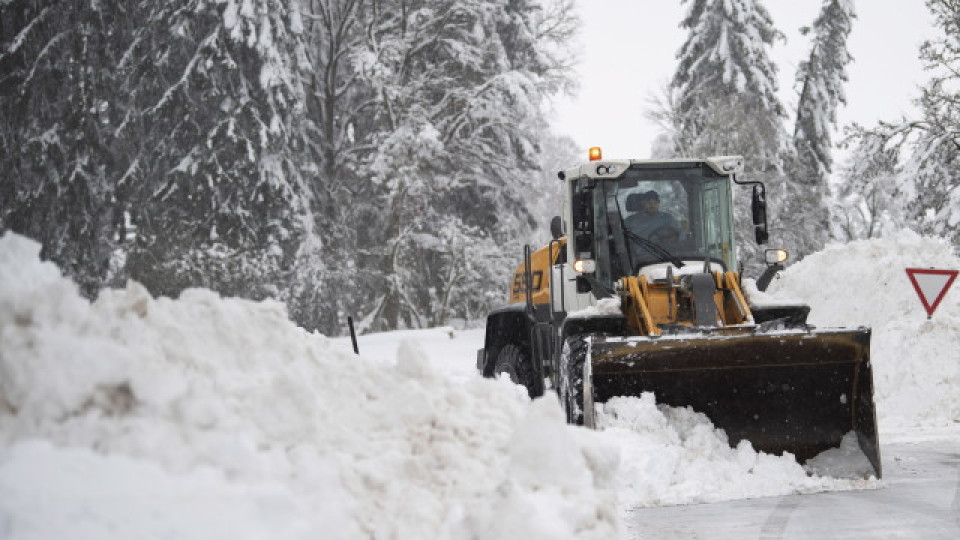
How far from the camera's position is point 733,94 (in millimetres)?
26094

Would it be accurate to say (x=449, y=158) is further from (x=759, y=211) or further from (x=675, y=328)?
(x=675, y=328)

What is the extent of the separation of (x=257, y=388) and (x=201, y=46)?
53.7 feet

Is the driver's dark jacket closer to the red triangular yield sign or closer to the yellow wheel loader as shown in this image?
the yellow wheel loader

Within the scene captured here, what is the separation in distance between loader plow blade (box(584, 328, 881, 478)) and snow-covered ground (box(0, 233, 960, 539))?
1715mm

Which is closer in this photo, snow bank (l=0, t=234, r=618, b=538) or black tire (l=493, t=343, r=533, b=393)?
snow bank (l=0, t=234, r=618, b=538)

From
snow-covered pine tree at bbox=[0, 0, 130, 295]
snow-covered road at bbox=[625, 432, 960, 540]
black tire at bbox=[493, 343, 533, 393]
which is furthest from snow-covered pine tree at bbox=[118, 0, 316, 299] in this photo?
snow-covered road at bbox=[625, 432, 960, 540]

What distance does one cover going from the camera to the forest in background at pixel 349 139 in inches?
631

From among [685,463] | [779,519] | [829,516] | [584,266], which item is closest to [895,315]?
[584,266]

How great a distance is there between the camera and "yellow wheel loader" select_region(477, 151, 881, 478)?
241 inches

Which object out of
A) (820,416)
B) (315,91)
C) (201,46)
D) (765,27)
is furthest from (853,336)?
(765,27)

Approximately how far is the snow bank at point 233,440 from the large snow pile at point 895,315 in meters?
6.65

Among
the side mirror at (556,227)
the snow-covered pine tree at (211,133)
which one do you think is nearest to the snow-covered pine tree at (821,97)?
the snow-covered pine tree at (211,133)

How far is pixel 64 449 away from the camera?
2969mm

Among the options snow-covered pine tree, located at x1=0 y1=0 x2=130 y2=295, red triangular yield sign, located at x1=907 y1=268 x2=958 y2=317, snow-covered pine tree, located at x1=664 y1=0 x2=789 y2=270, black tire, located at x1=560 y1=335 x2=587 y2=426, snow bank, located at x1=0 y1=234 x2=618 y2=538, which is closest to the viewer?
snow bank, located at x1=0 y1=234 x2=618 y2=538
